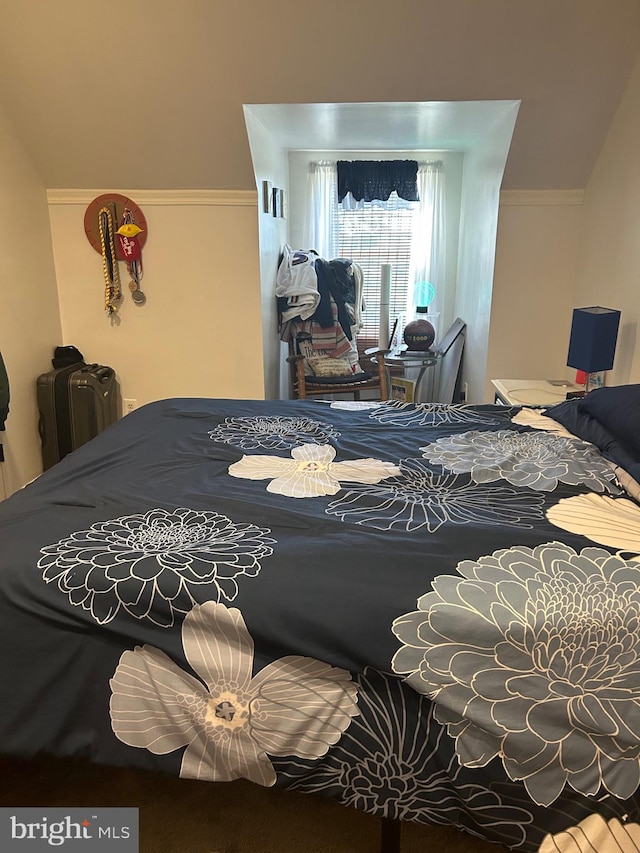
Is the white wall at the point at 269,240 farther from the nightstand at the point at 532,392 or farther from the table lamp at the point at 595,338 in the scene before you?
the table lamp at the point at 595,338

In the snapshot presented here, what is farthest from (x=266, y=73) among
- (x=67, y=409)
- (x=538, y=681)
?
(x=538, y=681)

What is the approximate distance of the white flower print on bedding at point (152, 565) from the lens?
47.8 inches

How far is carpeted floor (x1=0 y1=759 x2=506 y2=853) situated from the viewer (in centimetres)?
140

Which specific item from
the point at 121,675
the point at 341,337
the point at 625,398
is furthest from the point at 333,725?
the point at 341,337

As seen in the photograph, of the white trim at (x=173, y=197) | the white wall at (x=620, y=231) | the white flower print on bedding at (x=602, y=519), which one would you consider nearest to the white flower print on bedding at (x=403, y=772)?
the white flower print on bedding at (x=602, y=519)

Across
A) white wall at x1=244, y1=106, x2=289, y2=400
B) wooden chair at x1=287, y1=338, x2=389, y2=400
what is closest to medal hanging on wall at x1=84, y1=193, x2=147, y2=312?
white wall at x1=244, y1=106, x2=289, y2=400

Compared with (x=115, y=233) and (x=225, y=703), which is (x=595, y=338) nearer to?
(x=225, y=703)

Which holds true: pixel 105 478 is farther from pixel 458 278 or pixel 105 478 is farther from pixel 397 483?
pixel 458 278

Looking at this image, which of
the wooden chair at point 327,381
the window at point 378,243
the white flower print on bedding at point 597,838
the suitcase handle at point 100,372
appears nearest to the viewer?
the white flower print on bedding at point 597,838

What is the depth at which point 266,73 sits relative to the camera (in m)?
2.89

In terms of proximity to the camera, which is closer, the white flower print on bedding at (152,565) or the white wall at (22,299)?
the white flower print on bedding at (152,565)

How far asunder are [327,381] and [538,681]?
3.29 meters

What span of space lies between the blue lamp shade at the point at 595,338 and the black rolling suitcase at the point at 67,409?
2562 mm

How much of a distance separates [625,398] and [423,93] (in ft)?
6.29
